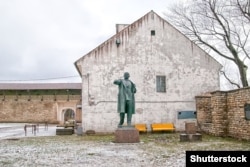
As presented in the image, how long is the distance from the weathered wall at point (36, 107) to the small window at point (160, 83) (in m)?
22.8

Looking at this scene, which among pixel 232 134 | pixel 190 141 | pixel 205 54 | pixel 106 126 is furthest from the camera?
pixel 205 54

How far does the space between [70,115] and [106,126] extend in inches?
1020

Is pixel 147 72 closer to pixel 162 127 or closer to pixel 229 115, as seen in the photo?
pixel 162 127

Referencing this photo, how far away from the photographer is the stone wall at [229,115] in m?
12.5

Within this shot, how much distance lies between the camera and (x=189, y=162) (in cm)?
478

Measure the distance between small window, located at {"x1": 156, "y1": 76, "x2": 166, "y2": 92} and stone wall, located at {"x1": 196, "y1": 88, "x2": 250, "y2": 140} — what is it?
9.88 ft

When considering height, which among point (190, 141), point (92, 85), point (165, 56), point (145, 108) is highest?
point (165, 56)

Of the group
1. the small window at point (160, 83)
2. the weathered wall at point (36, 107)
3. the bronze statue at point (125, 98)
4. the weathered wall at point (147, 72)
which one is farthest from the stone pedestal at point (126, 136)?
the weathered wall at point (36, 107)

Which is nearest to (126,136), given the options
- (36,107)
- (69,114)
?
(36,107)

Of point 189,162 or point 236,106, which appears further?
point 236,106

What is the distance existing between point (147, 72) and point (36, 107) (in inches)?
1011

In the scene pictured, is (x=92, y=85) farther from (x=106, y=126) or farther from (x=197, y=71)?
(x=197, y=71)

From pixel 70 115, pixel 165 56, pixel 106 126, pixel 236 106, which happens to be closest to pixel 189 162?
pixel 236 106

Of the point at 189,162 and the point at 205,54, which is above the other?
the point at 205,54
